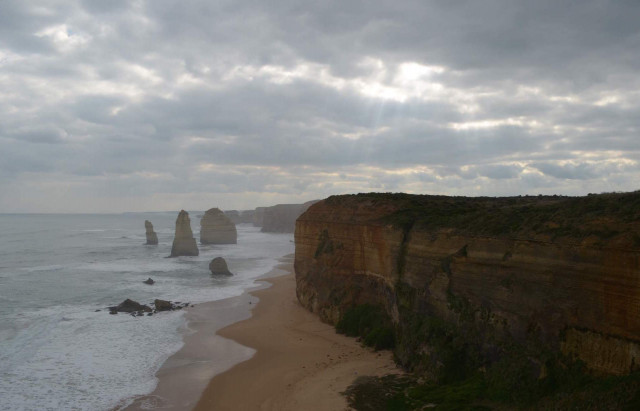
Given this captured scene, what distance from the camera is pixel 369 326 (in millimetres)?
21609

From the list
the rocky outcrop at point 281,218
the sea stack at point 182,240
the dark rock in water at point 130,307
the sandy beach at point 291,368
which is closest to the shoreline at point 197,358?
the sandy beach at point 291,368

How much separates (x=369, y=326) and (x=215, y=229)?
69.0m

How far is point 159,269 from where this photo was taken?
52.9 m

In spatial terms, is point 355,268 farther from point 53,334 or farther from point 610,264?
point 53,334

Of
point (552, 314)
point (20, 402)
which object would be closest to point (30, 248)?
point (20, 402)

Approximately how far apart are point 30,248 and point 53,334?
66.9 metres

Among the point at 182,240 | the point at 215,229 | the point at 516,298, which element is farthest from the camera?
the point at 215,229

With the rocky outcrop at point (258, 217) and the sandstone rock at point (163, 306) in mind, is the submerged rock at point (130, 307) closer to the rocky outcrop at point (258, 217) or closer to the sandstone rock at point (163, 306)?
the sandstone rock at point (163, 306)

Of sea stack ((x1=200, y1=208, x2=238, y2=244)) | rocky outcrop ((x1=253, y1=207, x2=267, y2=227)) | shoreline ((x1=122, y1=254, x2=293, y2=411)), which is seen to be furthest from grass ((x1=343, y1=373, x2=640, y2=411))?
rocky outcrop ((x1=253, y1=207, x2=267, y2=227))

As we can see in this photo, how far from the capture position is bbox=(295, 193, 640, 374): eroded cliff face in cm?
1084

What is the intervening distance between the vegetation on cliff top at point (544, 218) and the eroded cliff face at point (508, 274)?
0.04 m

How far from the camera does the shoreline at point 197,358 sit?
16312mm

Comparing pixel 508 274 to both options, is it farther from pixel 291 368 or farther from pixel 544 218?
pixel 291 368

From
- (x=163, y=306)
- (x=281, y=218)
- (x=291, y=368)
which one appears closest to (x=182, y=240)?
(x=163, y=306)
